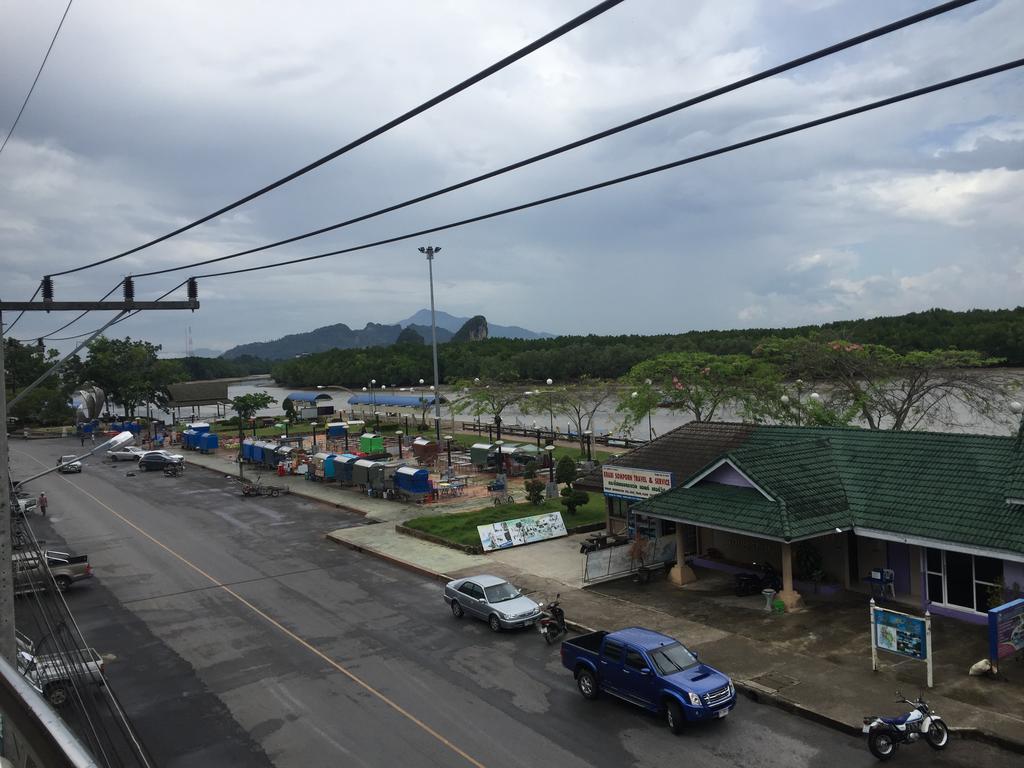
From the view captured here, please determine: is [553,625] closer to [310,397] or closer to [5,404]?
[5,404]

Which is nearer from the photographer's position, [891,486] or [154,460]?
[891,486]

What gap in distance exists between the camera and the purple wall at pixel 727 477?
22.9 metres

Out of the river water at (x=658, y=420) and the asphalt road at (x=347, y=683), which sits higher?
the river water at (x=658, y=420)

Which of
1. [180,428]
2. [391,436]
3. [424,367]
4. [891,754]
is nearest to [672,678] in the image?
[891,754]

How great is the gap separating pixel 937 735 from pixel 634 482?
1403 cm

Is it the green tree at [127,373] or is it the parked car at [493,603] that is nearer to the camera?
the parked car at [493,603]

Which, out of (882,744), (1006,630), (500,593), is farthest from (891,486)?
(500,593)

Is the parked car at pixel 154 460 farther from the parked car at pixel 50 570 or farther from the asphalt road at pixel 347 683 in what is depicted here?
the parked car at pixel 50 570

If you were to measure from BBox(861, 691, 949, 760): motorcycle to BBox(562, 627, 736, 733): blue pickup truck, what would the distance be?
251 cm

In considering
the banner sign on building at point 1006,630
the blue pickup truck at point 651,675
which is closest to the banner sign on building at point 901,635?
the banner sign on building at point 1006,630

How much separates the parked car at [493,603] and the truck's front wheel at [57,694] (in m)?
9.67

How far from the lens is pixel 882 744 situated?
1308 centimetres

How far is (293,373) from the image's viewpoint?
191 metres

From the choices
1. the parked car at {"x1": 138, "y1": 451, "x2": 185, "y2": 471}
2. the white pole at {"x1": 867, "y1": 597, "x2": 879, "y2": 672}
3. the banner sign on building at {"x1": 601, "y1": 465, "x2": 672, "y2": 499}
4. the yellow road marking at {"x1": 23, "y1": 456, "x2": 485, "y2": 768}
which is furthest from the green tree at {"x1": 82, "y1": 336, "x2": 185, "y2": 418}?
the white pole at {"x1": 867, "y1": 597, "x2": 879, "y2": 672}
